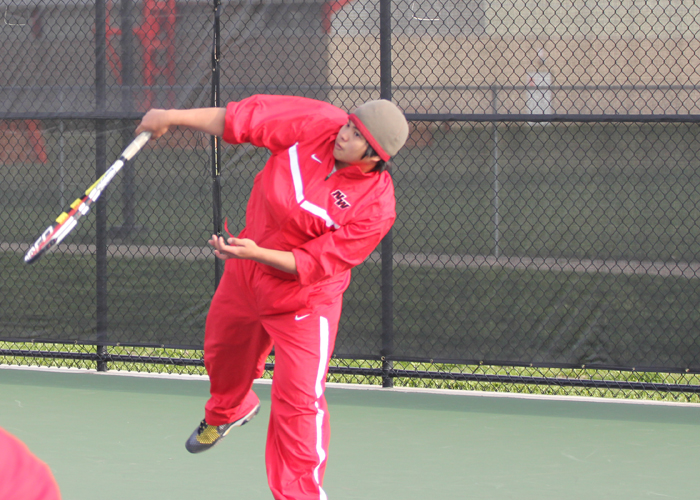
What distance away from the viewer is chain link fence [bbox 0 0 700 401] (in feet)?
15.5

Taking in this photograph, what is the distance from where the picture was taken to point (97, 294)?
5.42 metres

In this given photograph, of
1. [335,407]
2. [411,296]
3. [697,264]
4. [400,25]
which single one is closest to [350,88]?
[400,25]

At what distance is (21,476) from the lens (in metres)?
1.24

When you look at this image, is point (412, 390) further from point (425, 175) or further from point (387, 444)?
point (425, 175)

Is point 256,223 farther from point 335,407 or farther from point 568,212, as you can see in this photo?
point 568,212

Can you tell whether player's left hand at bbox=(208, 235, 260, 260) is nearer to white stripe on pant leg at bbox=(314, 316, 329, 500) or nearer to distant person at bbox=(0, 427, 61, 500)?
white stripe on pant leg at bbox=(314, 316, 329, 500)

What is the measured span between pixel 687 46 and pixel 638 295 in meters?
1.46

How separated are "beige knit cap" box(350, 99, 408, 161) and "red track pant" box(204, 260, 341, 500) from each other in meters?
0.69

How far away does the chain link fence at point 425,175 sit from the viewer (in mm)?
4723

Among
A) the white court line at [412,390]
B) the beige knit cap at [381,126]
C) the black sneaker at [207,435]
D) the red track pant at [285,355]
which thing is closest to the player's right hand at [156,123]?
the red track pant at [285,355]

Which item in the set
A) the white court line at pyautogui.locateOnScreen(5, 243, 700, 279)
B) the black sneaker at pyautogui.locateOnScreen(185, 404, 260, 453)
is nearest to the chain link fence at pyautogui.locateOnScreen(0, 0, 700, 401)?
the white court line at pyautogui.locateOnScreen(5, 243, 700, 279)

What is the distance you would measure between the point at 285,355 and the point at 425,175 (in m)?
2.16

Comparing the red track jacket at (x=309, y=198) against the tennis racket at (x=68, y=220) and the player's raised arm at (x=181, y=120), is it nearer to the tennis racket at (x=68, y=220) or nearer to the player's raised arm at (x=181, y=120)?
the player's raised arm at (x=181, y=120)

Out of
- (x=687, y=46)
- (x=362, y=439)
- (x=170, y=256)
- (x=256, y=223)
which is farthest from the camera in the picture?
(x=170, y=256)
